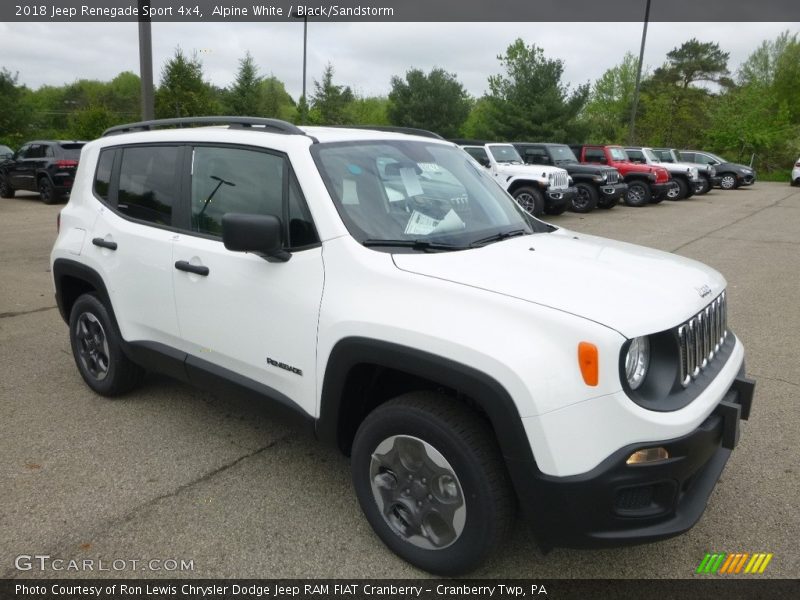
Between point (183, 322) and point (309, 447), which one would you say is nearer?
point (183, 322)

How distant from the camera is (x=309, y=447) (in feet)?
12.3

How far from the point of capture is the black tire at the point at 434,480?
2377 mm

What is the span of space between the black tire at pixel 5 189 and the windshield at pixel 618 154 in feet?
58.4

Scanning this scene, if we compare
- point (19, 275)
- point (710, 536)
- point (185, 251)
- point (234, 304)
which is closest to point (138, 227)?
point (185, 251)

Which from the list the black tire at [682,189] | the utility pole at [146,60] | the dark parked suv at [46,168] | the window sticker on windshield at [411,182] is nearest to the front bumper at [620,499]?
the window sticker on windshield at [411,182]

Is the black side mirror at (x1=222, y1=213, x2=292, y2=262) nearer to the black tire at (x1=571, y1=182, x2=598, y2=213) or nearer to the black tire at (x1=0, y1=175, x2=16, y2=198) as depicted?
the black tire at (x1=571, y1=182, x2=598, y2=213)

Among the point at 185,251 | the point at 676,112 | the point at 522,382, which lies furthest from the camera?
the point at 676,112

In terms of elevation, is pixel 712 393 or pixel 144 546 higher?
pixel 712 393

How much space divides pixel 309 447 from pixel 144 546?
1122 mm

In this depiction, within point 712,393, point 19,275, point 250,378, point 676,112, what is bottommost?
point 19,275

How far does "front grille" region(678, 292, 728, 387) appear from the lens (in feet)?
8.09

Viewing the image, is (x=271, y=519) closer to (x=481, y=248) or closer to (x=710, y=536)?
(x=481, y=248)

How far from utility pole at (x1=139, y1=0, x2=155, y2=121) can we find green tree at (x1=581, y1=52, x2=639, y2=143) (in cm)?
4425

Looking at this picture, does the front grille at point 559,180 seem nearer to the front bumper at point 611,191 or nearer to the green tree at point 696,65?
the front bumper at point 611,191
